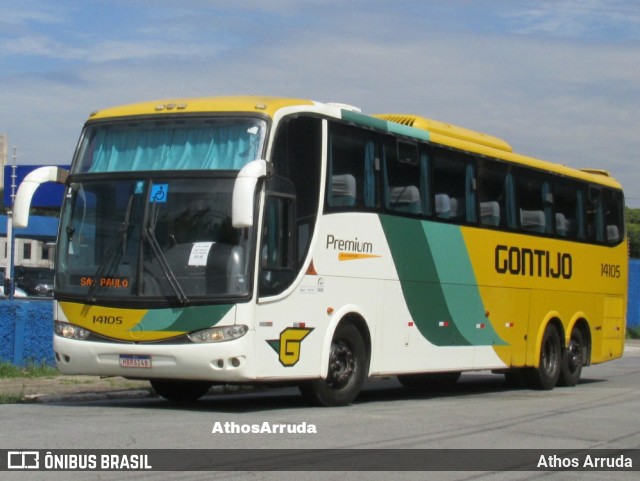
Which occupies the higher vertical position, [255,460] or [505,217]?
[505,217]

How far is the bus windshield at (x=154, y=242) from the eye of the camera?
41.4 feet

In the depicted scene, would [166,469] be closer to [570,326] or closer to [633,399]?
[633,399]

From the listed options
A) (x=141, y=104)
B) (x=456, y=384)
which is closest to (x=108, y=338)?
(x=141, y=104)

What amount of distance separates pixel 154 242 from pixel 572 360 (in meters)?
9.68

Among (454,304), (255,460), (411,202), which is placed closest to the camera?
(255,460)

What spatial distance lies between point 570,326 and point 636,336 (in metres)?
21.0

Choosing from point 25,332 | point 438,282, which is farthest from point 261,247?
point 25,332

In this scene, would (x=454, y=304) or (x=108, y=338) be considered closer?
(x=108, y=338)

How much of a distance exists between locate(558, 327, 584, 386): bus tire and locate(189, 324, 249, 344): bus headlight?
8.78m

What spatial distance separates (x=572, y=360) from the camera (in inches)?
789

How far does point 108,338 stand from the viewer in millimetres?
13039

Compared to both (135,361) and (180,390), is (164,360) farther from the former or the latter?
(180,390)

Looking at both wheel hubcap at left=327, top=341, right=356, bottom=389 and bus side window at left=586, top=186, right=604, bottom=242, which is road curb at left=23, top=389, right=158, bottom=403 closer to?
wheel hubcap at left=327, top=341, right=356, bottom=389

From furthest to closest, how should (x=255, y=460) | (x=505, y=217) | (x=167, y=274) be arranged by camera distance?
(x=505, y=217)
(x=167, y=274)
(x=255, y=460)
